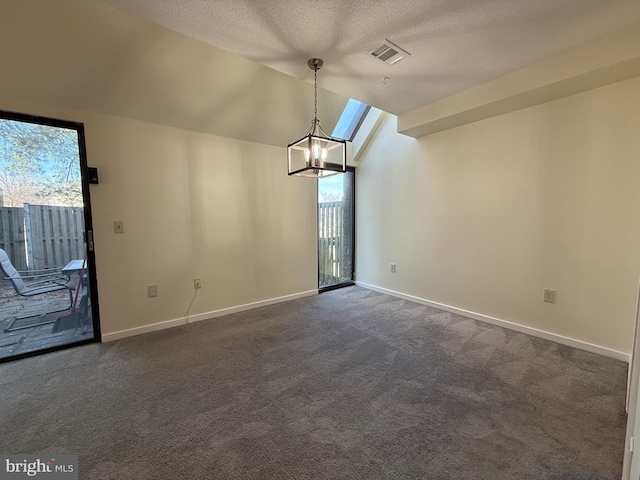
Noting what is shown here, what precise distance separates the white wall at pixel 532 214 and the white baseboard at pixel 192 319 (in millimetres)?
1672

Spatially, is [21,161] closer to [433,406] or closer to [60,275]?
[60,275]

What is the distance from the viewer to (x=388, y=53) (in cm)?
205

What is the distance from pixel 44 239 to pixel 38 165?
655 millimetres

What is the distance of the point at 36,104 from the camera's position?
7.49ft

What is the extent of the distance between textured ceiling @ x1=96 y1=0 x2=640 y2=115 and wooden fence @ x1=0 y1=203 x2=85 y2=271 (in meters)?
1.90

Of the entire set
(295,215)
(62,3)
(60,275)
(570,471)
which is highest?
(62,3)

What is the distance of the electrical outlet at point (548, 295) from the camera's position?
255 centimetres

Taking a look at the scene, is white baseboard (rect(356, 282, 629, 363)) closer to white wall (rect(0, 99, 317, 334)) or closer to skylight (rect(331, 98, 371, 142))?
white wall (rect(0, 99, 317, 334))

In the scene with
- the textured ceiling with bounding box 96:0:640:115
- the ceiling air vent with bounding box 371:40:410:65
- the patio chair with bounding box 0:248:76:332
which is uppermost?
the textured ceiling with bounding box 96:0:640:115

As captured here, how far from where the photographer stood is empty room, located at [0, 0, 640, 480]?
4.89 feet

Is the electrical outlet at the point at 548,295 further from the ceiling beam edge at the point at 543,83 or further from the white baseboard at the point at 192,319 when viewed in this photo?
the white baseboard at the point at 192,319

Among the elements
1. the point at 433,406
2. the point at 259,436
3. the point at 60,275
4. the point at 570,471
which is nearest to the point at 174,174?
the point at 60,275

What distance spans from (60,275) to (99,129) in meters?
1.43

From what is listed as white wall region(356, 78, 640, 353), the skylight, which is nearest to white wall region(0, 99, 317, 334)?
the skylight
